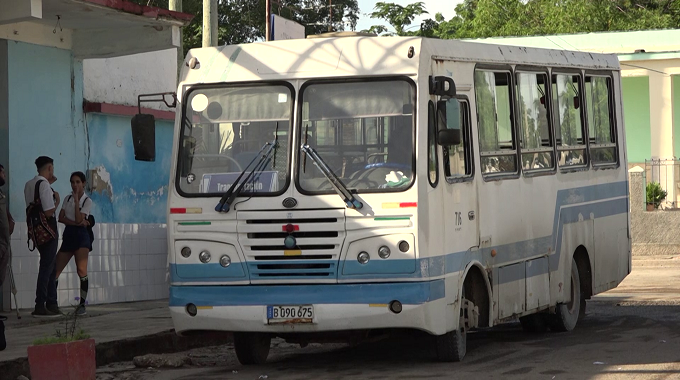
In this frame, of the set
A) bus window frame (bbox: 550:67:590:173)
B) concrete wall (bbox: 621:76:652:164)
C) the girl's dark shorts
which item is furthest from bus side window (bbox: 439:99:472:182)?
concrete wall (bbox: 621:76:652:164)

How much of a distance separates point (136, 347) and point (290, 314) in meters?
2.67

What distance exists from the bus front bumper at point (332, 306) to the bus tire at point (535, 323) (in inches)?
135

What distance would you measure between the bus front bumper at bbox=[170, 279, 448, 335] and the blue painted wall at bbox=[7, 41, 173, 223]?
17.7 ft

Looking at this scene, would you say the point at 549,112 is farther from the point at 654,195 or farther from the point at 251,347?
the point at 654,195

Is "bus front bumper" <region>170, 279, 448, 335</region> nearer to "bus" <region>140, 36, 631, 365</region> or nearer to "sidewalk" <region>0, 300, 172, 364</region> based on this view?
"bus" <region>140, 36, 631, 365</region>

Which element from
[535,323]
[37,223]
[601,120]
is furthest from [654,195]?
[37,223]

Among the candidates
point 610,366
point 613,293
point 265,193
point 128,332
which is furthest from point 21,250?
point 613,293

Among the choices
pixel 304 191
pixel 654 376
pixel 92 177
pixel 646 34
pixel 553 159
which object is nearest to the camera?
pixel 654 376

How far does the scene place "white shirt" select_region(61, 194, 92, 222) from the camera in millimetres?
14008

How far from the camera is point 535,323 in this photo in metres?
13.1

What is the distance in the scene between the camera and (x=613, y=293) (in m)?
18.1

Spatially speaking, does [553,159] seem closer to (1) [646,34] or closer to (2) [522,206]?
(2) [522,206]

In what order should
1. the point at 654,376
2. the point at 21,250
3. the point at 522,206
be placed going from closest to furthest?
the point at 654,376 < the point at 522,206 < the point at 21,250

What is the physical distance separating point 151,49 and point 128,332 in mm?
4367
